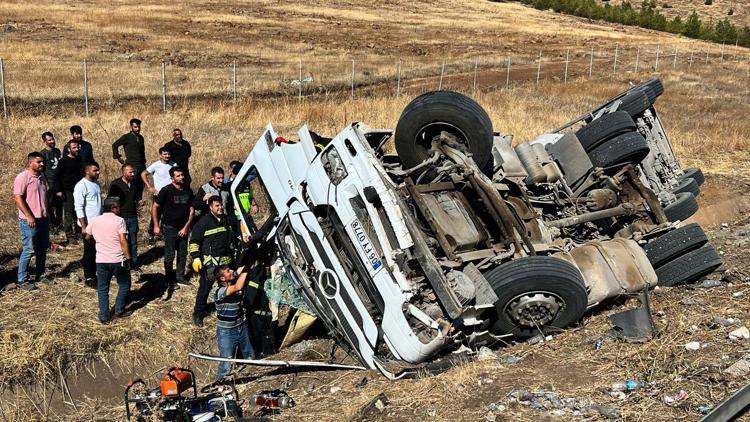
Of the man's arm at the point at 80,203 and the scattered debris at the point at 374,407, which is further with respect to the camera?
the man's arm at the point at 80,203

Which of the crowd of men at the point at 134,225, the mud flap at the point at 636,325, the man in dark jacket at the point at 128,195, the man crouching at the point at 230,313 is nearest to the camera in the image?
the mud flap at the point at 636,325

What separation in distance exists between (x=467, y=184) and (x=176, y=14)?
4003 cm

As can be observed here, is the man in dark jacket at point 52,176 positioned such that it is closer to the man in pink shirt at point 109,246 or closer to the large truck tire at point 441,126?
the man in pink shirt at point 109,246

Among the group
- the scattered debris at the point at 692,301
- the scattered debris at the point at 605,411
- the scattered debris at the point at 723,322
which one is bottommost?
the scattered debris at the point at 605,411

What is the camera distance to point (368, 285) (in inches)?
233

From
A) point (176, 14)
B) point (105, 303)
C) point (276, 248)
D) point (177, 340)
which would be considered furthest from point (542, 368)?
point (176, 14)

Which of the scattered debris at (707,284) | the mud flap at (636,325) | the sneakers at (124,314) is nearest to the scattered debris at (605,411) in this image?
the mud flap at (636,325)

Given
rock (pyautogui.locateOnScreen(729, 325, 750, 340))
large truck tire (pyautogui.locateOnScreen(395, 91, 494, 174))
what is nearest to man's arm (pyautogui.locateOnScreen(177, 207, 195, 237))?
large truck tire (pyautogui.locateOnScreen(395, 91, 494, 174))

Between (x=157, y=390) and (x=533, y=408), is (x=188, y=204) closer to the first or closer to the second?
(x=157, y=390)

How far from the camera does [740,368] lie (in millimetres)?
4922

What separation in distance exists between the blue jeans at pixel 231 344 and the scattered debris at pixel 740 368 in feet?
13.2

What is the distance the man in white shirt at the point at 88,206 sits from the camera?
8.16 metres

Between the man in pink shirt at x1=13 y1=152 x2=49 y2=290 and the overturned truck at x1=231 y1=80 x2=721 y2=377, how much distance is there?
2.24 meters

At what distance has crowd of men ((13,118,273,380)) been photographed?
6.92 meters
